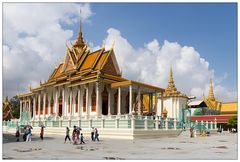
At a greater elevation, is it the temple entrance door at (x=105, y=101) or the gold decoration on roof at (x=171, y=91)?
the gold decoration on roof at (x=171, y=91)

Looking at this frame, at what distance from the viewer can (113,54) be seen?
36281mm

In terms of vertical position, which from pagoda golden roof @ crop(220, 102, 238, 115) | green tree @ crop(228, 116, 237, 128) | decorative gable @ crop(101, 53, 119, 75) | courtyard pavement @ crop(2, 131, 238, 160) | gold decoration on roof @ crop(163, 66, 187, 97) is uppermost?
decorative gable @ crop(101, 53, 119, 75)

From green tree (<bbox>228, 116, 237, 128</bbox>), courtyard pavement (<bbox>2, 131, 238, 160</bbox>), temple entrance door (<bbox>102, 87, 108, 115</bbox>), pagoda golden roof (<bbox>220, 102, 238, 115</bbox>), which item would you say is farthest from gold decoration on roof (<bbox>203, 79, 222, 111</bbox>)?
courtyard pavement (<bbox>2, 131, 238, 160</bbox>)

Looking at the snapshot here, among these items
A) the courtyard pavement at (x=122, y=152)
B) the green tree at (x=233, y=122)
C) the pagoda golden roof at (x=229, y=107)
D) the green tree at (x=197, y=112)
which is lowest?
the green tree at (x=233, y=122)

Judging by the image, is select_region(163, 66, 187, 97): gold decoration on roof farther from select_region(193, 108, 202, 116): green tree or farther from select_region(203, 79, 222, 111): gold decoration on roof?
select_region(203, 79, 222, 111): gold decoration on roof

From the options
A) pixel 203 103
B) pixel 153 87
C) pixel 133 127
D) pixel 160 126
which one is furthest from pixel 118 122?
pixel 203 103

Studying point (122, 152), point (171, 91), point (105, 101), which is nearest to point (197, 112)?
point (171, 91)

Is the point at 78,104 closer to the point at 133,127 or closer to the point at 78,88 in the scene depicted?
the point at 78,88

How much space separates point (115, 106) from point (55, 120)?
6210mm

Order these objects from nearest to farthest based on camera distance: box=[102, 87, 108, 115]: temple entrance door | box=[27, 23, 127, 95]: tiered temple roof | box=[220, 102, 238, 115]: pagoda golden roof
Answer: box=[27, 23, 127, 95]: tiered temple roof → box=[102, 87, 108, 115]: temple entrance door → box=[220, 102, 238, 115]: pagoda golden roof

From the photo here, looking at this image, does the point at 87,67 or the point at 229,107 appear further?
the point at 229,107

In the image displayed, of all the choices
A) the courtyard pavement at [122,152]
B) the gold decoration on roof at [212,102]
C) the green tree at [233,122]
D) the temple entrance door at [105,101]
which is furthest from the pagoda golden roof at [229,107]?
the courtyard pavement at [122,152]

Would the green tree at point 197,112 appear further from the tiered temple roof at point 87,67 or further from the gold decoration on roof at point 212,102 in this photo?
the tiered temple roof at point 87,67

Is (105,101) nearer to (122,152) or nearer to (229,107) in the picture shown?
(122,152)
